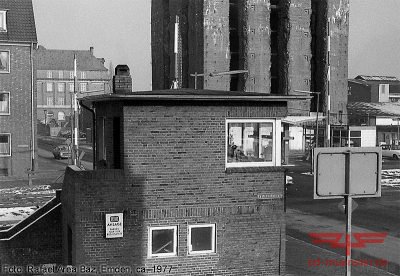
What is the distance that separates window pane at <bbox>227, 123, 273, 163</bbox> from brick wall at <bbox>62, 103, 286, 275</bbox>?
0.30 meters

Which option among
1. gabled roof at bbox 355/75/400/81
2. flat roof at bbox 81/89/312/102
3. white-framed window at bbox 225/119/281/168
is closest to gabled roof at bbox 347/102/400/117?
gabled roof at bbox 355/75/400/81

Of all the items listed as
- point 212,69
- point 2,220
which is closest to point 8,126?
point 2,220

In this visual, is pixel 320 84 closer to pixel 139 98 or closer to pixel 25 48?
pixel 25 48

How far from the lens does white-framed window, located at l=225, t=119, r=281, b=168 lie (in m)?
14.6

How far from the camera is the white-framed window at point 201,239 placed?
553 inches

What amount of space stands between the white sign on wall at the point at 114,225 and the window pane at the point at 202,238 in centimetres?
173

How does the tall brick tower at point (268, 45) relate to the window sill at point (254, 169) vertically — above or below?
above

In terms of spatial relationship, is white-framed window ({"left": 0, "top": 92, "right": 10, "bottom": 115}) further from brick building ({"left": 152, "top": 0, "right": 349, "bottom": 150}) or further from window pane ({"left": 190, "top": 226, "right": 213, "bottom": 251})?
window pane ({"left": 190, "top": 226, "right": 213, "bottom": 251})

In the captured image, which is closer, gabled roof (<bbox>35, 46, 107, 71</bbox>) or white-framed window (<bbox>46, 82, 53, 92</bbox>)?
gabled roof (<bbox>35, 46, 107, 71</bbox>)

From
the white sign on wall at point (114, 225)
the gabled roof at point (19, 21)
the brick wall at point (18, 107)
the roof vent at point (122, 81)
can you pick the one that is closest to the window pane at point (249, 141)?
the roof vent at point (122, 81)

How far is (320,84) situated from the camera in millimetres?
68938

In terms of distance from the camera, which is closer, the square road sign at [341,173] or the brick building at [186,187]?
the square road sign at [341,173]

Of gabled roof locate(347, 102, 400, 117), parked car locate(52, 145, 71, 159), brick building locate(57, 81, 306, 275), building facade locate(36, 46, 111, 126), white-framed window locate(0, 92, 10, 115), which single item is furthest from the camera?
building facade locate(36, 46, 111, 126)

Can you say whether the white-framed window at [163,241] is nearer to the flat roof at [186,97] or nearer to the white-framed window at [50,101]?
the flat roof at [186,97]
